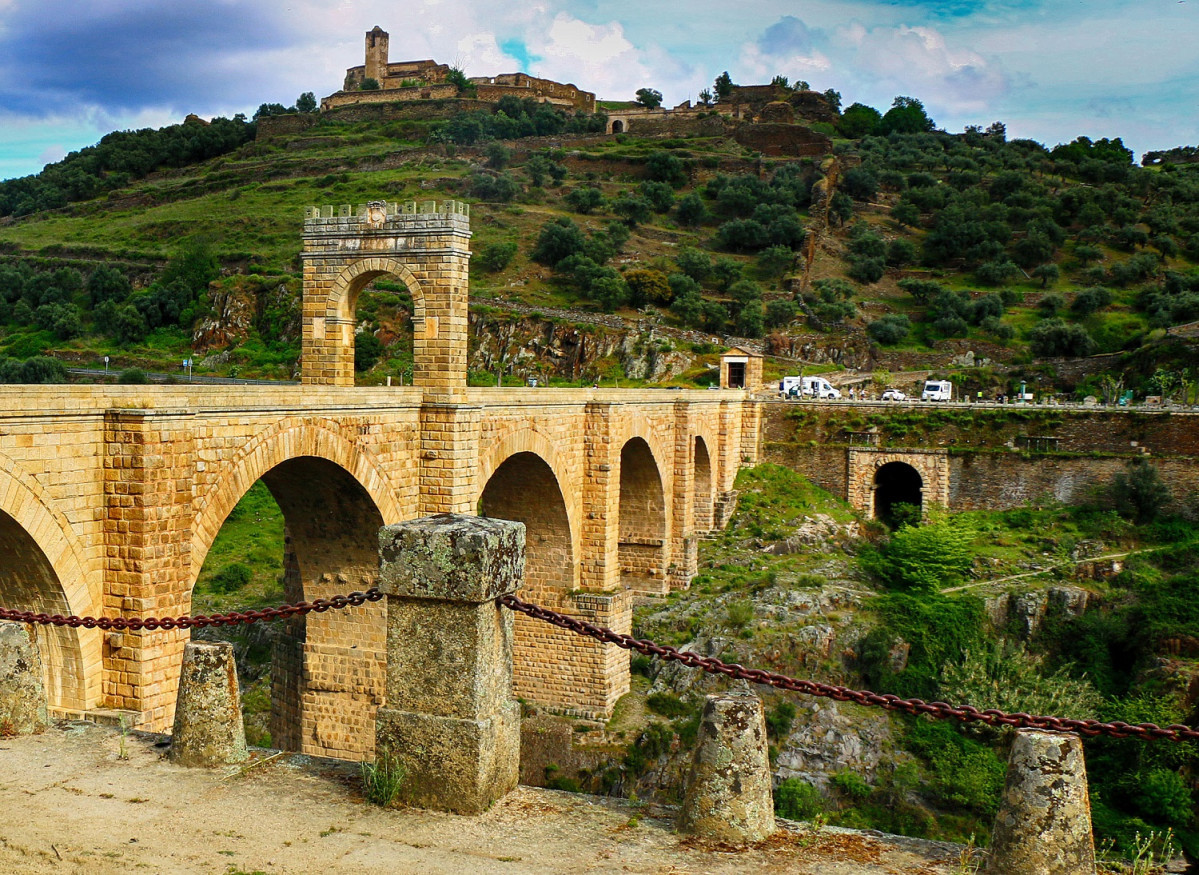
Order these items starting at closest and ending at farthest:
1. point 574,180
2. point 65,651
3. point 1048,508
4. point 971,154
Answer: point 65,651, point 1048,508, point 574,180, point 971,154

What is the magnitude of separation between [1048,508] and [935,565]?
633 centimetres

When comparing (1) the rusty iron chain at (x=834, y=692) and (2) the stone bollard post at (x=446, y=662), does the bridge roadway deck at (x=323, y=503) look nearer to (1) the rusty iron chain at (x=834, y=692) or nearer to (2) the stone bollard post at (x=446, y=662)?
(1) the rusty iron chain at (x=834, y=692)

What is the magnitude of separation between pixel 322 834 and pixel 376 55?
107 m

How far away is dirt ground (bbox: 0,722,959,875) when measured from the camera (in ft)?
13.1

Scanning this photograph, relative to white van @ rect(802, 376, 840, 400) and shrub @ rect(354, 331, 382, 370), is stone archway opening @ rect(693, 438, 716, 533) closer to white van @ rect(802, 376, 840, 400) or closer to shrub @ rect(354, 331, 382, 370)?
white van @ rect(802, 376, 840, 400)

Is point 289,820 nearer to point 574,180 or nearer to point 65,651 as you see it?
point 65,651

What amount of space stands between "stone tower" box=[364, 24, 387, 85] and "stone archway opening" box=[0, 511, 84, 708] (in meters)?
99.7

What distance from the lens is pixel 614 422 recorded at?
72.2 feet

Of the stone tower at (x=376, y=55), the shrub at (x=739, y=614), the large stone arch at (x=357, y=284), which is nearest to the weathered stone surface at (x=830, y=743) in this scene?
the shrub at (x=739, y=614)

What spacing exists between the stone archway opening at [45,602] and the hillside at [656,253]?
35.2 metres

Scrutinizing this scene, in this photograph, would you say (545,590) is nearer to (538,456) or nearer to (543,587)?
(543,587)

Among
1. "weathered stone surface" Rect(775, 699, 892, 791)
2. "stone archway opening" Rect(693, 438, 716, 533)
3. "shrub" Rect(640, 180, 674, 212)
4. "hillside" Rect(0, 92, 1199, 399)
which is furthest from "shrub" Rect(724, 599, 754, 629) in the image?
"shrub" Rect(640, 180, 674, 212)

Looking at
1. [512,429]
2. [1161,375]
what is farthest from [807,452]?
[512,429]

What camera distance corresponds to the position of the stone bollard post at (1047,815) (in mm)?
3855
